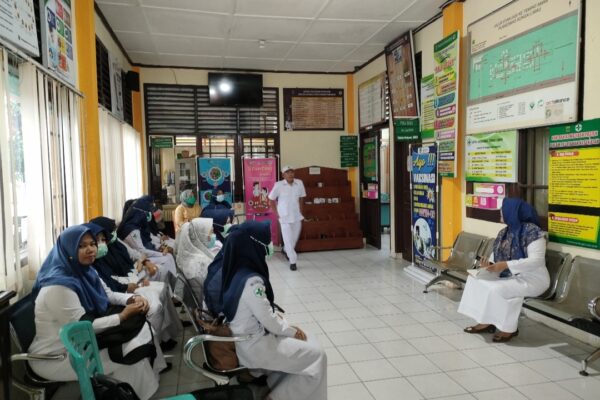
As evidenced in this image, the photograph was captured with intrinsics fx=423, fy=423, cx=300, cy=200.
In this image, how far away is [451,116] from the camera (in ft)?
16.9

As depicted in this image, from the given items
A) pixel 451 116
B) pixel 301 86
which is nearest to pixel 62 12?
pixel 451 116

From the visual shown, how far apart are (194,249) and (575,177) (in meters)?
3.60

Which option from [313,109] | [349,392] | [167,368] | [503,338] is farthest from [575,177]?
[313,109]

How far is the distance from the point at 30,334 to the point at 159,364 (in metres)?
0.97

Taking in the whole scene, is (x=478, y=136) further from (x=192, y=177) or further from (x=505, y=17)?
(x=192, y=177)

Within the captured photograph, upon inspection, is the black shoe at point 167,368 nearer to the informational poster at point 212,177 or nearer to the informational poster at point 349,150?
the informational poster at point 212,177

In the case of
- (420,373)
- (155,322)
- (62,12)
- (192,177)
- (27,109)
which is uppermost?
(62,12)

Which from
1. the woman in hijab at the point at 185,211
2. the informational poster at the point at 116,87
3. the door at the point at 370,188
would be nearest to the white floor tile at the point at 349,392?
the woman in hijab at the point at 185,211

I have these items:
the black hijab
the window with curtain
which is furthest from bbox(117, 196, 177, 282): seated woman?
the window with curtain

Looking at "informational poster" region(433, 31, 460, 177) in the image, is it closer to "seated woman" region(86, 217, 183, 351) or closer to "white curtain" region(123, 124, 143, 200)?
"seated woman" region(86, 217, 183, 351)

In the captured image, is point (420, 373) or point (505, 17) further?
point (505, 17)

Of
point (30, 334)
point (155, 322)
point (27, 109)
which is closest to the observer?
point (30, 334)

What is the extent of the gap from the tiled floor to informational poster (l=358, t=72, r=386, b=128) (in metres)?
3.39

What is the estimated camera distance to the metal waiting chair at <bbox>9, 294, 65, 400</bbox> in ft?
7.59
